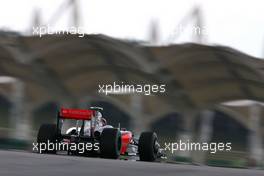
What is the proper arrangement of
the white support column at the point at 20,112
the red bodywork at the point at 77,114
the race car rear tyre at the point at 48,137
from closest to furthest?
the red bodywork at the point at 77,114
the race car rear tyre at the point at 48,137
the white support column at the point at 20,112

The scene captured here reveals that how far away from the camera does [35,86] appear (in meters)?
51.7

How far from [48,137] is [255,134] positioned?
1459 inches

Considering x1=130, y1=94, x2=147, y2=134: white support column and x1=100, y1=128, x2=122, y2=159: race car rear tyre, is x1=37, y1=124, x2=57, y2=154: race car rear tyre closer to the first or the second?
x1=100, y1=128, x2=122, y2=159: race car rear tyre

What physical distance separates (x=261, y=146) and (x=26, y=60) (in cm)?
1996

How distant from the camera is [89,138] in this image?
48.2ft

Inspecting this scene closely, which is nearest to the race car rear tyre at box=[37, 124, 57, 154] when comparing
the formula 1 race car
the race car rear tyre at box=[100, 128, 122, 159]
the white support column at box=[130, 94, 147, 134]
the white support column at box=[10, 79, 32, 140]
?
the formula 1 race car

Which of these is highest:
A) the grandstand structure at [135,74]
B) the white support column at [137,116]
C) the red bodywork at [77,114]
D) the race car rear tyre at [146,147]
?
the grandstand structure at [135,74]

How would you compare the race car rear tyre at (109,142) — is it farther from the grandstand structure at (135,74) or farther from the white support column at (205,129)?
the white support column at (205,129)

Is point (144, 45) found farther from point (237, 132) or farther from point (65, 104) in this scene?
point (237, 132)

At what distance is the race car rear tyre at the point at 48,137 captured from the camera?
47.0ft

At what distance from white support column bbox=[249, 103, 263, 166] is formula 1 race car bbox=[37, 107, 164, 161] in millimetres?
33271

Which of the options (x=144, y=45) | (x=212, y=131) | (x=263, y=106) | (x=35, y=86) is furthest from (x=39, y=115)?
(x=144, y=45)

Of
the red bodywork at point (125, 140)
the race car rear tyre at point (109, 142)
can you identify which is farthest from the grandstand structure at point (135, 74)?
the race car rear tyre at point (109, 142)

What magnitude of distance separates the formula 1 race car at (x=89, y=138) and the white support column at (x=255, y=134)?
33271mm
